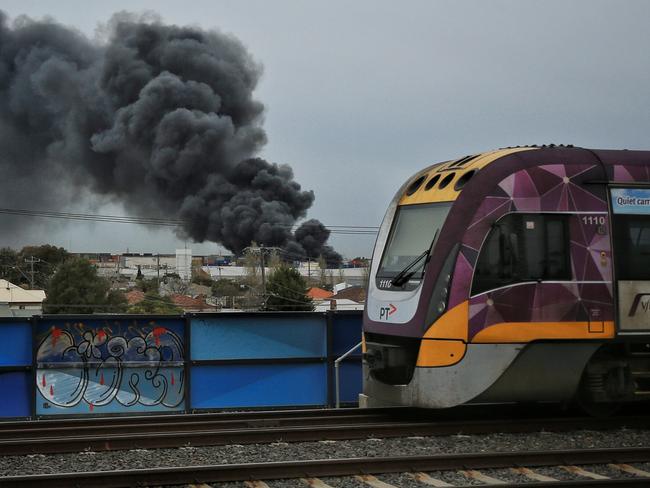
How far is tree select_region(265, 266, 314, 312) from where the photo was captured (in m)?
57.4

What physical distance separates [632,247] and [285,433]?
14.6 feet

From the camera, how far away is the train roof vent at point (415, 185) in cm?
1049

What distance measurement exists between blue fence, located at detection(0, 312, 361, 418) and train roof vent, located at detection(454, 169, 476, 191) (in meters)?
3.69

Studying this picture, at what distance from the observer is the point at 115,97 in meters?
86.3

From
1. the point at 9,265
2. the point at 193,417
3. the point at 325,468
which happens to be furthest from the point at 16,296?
the point at 325,468

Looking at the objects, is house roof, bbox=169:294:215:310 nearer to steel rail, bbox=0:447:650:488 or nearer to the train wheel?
the train wheel

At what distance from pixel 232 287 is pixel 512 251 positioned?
2793 inches

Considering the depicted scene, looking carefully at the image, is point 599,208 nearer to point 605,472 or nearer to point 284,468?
point 605,472

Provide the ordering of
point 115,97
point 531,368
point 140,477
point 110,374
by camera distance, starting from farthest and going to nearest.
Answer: point 115,97 → point 110,374 → point 531,368 → point 140,477

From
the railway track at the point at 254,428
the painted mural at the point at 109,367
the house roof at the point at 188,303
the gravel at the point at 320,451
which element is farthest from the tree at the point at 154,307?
the gravel at the point at 320,451

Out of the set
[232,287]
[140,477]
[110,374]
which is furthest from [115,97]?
[140,477]

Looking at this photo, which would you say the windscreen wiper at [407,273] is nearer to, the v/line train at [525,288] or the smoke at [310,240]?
the v/line train at [525,288]

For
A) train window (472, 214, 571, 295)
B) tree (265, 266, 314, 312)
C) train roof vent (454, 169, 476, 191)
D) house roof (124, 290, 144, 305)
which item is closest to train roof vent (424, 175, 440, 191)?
train roof vent (454, 169, 476, 191)

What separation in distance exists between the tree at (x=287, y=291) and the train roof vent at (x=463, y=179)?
155 feet
